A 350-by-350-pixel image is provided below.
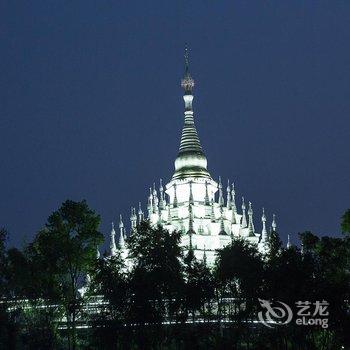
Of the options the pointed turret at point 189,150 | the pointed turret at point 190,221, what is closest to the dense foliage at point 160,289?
the pointed turret at point 190,221

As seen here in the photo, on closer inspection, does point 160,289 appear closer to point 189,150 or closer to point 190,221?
point 190,221

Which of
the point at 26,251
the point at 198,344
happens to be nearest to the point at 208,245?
the point at 26,251

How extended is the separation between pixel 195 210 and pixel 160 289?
32.8m

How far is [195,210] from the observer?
7781cm

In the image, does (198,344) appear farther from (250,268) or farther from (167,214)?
(167,214)

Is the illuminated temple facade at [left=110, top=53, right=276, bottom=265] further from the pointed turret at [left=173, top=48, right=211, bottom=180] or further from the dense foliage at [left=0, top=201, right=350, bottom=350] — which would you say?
the dense foliage at [left=0, top=201, right=350, bottom=350]

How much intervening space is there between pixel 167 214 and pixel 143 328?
35250mm

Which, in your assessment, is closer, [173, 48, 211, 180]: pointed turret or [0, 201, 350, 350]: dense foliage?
[0, 201, 350, 350]: dense foliage

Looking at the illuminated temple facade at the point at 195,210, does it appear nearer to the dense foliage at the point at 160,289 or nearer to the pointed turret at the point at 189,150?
the pointed turret at the point at 189,150

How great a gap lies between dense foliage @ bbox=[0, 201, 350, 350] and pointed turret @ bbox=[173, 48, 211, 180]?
2956cm

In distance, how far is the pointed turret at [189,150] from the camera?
81.2 m

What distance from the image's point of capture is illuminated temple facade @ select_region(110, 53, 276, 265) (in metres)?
75.2

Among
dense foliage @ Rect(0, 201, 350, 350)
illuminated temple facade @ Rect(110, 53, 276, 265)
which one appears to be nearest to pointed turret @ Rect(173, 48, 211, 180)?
illuminated temple facade @ Rect(110, 53, 276, 265)

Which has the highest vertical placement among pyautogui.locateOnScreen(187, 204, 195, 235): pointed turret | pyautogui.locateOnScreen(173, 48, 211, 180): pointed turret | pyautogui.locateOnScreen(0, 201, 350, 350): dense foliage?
pyautogui.locateOnScreen(173, 48, 211, 180): pointed turret
